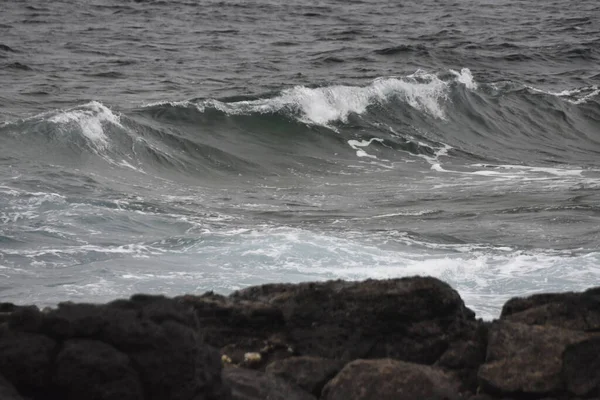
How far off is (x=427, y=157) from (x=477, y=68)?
29.9 feet

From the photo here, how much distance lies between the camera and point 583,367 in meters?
4.66

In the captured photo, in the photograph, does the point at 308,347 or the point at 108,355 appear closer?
the point at 108,355

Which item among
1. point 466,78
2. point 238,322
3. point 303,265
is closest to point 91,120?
point 303,265

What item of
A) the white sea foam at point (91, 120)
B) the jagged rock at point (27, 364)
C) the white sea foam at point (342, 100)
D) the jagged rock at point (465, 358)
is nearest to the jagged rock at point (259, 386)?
the jagged rock at point (465, 358)

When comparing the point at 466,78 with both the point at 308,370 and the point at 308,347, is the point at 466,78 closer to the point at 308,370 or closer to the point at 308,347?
the point at 308,347

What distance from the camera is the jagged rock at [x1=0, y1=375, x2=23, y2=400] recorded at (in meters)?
3.76

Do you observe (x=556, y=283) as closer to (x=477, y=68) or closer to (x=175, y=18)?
(x=477, y=68)

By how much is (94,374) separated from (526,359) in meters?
1.97

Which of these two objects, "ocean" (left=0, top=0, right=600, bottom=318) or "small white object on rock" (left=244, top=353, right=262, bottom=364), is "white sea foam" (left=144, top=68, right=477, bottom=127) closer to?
"ocean" (left=0, top=0, right=600, bottom=318)

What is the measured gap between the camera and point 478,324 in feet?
17.1

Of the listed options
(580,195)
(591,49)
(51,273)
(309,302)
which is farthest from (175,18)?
(309,302)

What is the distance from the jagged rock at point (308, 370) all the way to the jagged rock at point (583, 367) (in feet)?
3.37

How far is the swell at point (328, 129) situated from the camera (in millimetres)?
17711

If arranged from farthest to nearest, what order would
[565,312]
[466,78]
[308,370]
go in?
[466,78], [565,312], [308,370]
